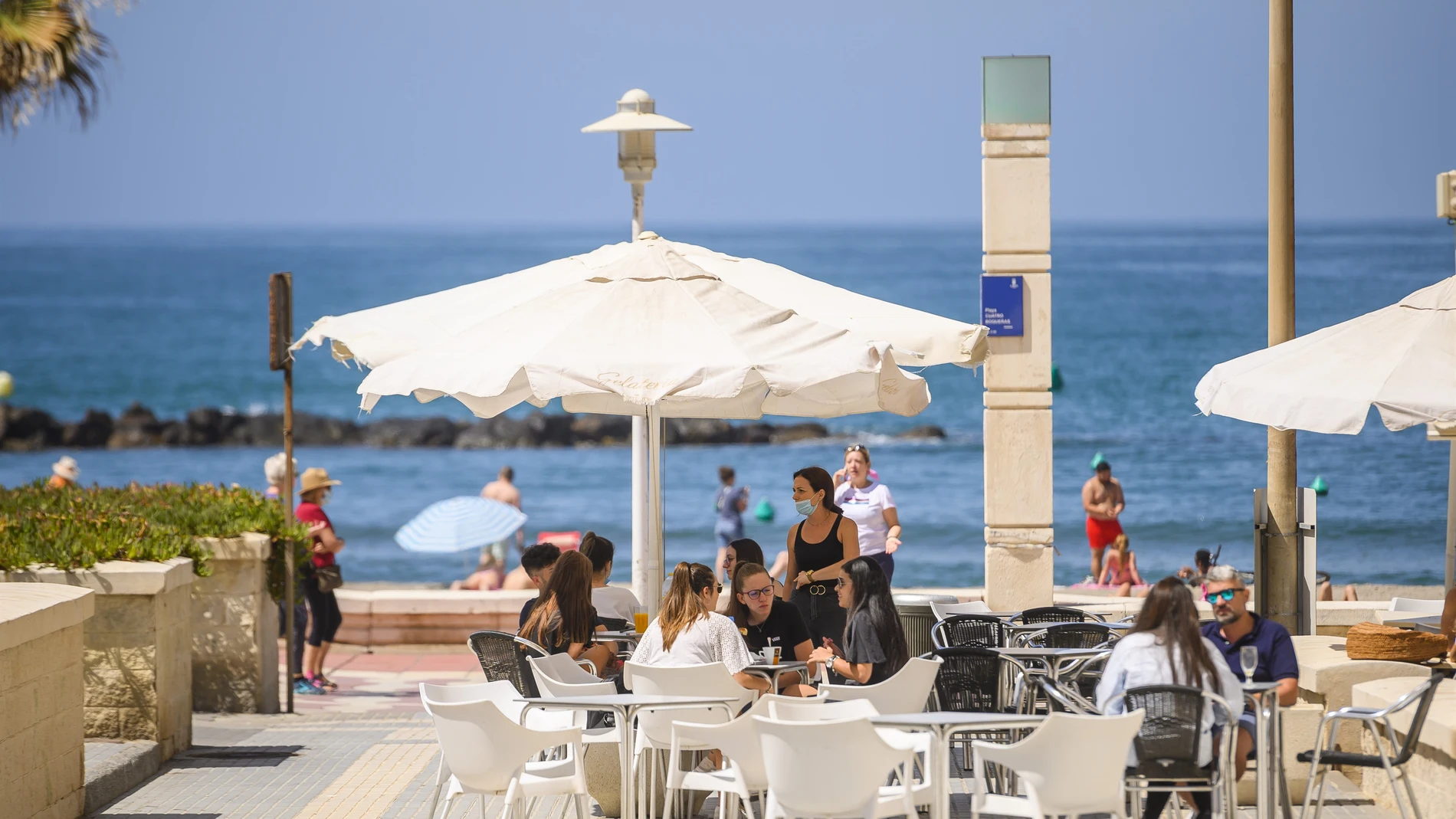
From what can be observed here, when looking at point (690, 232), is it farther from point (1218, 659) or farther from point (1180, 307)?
point (1218, 659)

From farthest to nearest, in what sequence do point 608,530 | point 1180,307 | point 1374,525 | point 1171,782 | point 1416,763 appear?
point 1180,307 → point 608,530 → point 1374,525 → point 1416,763 → point 1171,782

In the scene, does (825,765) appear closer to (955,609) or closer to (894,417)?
(955,609)

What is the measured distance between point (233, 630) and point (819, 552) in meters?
3.77

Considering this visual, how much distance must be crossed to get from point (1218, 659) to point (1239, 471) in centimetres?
4594

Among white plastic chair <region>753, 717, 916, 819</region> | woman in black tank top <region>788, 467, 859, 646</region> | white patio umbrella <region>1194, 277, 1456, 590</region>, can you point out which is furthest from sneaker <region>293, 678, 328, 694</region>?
white plastic chair <region>753, 717, 916, 819</region>

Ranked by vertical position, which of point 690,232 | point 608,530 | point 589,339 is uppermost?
point 690,232

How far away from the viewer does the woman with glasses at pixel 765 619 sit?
749 cm

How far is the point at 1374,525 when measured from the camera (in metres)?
40.2

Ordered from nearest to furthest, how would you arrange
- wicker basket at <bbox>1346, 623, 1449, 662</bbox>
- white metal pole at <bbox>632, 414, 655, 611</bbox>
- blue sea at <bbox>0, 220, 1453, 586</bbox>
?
wicker basket at <bbox>1346, 623, 1449, 662</bbox>, white metal pole at <bbox>632, 414, 655, 611</bbox>, blue sea at <bbox>0, 220, 1453, 586</bbox>

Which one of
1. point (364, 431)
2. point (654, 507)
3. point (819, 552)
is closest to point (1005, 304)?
point (819, 552)

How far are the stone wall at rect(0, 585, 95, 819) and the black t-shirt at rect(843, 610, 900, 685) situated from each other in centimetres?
351

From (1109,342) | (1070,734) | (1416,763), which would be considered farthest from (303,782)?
(1109,342)

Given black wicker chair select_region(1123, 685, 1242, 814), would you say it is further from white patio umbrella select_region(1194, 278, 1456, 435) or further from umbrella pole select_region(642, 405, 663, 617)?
umbrella pole select_region(642, 405, 663, 617)

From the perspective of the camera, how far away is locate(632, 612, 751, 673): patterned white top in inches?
271
